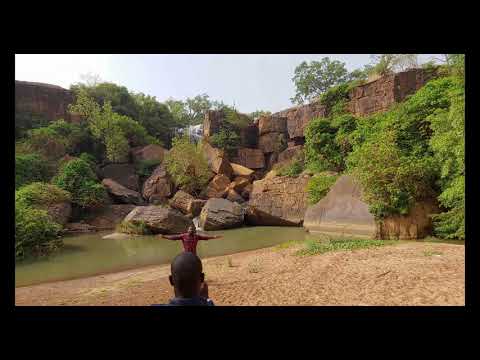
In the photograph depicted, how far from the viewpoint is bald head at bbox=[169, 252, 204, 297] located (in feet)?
6.26

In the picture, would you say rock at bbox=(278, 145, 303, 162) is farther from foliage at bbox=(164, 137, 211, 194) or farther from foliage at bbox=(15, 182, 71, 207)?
foliage at bbox=(15, 182, 71, 207)

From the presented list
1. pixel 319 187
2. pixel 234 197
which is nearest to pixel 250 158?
pixel 234 197

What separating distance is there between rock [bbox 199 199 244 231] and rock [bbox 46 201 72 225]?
859 cm

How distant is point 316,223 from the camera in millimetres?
15664

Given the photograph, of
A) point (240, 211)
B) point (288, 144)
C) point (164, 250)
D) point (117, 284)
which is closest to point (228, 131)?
point (288, 144)

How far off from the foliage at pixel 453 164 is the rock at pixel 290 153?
17.5 metres

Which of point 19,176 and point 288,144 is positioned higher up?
point 288,144

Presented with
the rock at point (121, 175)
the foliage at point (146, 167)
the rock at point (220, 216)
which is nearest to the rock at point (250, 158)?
the foliage at point (146, 167)

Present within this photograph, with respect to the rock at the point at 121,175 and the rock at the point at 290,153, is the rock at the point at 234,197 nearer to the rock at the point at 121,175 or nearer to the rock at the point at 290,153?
the rock at the point at 290,153

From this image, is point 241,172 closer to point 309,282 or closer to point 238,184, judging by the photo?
point 238,184

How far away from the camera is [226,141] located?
32.2m

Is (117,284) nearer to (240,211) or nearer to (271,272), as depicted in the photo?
(271,272)
